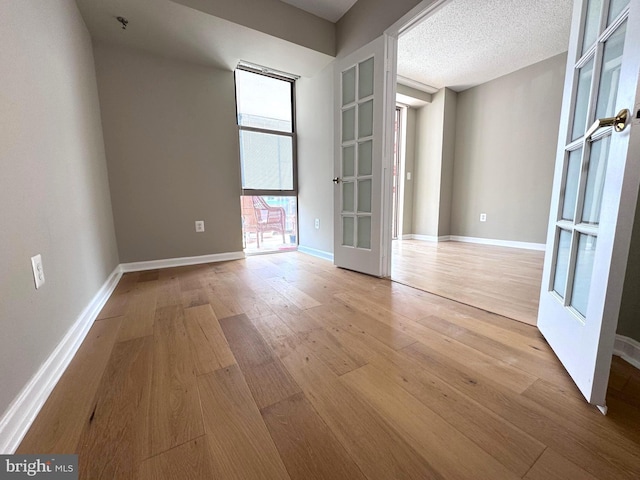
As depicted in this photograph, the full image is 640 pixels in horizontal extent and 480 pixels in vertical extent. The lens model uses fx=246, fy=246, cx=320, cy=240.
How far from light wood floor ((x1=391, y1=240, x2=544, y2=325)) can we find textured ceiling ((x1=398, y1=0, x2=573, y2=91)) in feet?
7.02

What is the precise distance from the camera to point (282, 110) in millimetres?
3127

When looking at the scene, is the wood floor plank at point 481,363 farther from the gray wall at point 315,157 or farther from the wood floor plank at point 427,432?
the gray wall at point 315,157

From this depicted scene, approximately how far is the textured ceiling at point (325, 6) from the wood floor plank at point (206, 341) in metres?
2.55

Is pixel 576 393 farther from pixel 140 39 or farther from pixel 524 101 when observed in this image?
pixel 524 101

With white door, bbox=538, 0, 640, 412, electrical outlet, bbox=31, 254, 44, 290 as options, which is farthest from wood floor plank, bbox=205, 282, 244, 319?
white door, bbox=538, 0, 640, 412

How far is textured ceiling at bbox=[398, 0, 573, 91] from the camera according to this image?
2.26 meters

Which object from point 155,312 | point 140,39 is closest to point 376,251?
point 155,312

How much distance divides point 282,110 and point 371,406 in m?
3.26

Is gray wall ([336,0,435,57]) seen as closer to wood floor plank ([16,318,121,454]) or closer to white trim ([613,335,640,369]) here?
white trim ([613,335,640,369])

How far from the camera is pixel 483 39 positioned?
268cm

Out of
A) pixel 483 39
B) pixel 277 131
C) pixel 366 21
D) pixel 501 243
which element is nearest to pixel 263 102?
pixel 277 131

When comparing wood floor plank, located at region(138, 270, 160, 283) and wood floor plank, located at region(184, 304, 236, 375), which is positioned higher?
wood floor plank, located at region(138, 270, 160, 283)

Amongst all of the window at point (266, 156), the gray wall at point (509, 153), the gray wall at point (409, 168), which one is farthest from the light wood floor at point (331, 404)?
the gray wall at point (409, 168)

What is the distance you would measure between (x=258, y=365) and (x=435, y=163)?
4175mm
